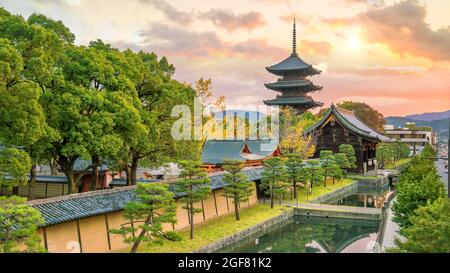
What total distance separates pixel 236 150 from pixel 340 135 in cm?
1995

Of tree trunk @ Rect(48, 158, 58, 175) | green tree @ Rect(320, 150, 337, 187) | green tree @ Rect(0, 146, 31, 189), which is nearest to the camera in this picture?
green tree @ Rect(0, 146, 31, 189)

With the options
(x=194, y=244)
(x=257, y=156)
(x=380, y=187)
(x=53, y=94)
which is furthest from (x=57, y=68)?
(x=380, y=187)

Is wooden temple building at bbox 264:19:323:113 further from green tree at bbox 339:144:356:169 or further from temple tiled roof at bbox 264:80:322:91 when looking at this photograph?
green tree at bbox 339:144:356:169

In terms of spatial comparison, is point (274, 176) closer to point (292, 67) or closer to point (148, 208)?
point (148, 208)

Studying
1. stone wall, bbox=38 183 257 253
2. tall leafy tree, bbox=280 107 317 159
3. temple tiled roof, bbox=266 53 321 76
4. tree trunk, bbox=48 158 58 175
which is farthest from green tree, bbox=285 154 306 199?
temple tiled roof, bbox=266 53 321 76

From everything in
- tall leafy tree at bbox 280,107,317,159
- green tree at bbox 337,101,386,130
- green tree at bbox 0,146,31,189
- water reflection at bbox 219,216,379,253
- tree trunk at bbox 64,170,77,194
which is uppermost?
green tree at bbox 337,101,386,130

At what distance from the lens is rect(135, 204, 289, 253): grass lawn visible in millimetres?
19403

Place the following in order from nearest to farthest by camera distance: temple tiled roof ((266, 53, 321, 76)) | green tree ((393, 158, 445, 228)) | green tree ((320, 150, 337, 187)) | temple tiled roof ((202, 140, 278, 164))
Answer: green tree ((393, 158, 445, 228))
temple tiled roof ((202, 140, 278, 164))
green tree ((320, 150, 337, 187))
temple tiled roof ((266, 53, 321, 76))

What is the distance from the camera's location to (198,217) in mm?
25469

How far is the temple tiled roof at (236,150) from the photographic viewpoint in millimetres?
41812

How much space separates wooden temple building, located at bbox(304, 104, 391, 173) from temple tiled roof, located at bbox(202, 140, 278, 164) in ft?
45.6

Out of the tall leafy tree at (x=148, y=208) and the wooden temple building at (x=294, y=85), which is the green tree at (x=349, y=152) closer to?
the wooden temple building at (x=294, y=85)

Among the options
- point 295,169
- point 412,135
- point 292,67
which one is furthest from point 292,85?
point 412,135

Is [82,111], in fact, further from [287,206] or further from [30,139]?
[287,206]
